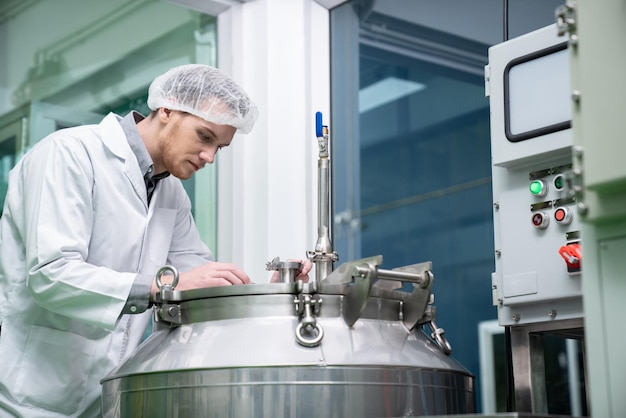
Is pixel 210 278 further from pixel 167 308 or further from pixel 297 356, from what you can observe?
pixel 297 356

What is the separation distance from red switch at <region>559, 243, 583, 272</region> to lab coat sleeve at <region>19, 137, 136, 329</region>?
0.78 metres

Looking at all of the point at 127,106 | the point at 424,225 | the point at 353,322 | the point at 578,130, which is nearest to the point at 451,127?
the point at 424,225

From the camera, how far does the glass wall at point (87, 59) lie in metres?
2.37

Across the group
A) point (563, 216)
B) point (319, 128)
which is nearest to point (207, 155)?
point (319, 128)

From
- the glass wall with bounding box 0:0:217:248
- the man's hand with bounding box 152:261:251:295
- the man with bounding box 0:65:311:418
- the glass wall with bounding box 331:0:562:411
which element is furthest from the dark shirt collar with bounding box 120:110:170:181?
the glass wall with bounding box 331:0:562:411

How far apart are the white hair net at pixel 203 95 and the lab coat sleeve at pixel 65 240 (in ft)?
0.81

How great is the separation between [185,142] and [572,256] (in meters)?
0.86

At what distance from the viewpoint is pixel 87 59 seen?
8.27 feet

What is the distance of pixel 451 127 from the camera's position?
526 cm

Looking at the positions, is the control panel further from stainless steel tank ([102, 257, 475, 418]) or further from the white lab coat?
the white lab coat

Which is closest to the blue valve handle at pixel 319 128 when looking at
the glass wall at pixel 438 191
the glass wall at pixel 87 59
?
the glass wall at pixel 87 59

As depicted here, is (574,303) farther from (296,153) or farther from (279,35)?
(279,35)

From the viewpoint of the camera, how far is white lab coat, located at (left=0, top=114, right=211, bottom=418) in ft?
5.30

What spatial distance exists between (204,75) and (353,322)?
29.9 inches
